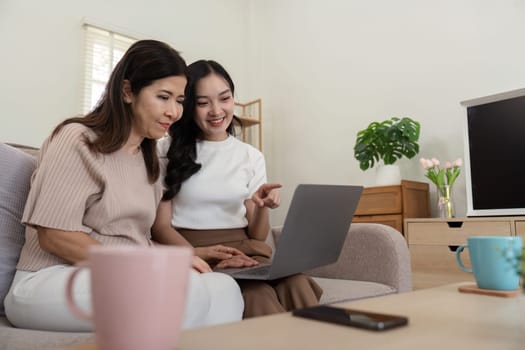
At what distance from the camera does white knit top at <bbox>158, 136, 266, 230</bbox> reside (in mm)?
1259

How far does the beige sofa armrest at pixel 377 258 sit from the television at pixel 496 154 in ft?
3.20

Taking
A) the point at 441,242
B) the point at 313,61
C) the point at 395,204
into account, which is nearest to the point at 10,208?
the point at 441,242

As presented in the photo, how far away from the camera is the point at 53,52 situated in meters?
2.94

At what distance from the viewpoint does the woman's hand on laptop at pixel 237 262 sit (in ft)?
3.56

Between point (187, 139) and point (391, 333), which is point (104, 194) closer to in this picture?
point (187, 139)

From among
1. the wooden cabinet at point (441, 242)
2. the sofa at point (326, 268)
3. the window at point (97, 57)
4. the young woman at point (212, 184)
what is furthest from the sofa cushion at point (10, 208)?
the window at point (97, 57)

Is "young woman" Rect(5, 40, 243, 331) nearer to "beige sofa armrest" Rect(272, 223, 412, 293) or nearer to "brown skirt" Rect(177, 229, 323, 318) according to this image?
"brown skirt" Rect(177, 229, 323, 318)

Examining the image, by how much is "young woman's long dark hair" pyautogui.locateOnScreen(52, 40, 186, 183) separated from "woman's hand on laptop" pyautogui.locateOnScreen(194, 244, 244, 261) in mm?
234

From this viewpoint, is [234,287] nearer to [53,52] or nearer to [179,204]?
[179,204]

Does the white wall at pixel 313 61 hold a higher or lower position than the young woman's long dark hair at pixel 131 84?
higher

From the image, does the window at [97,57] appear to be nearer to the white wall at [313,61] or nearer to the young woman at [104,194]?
the white wall at [313,61]

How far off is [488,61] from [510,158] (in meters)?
0.70

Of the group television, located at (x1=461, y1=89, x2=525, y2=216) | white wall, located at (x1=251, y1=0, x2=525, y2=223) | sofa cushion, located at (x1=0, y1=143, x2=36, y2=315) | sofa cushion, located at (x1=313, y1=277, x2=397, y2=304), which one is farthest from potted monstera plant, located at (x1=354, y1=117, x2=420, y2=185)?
sofa cushion, located at (x1=0, y1=143, x2=36, y2=315)

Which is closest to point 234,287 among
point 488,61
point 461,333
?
point 461,333
